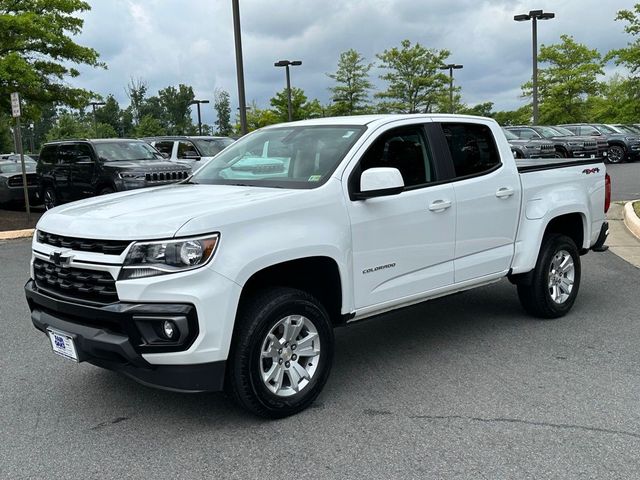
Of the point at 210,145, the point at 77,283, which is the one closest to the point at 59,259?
the point at 77,283

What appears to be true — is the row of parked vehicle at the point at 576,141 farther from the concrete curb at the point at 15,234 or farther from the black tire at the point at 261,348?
the black tire at the point at 261,348

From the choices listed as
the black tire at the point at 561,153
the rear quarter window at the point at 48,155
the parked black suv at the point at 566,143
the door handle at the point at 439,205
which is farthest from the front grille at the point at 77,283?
the black tire at the point at 561,153

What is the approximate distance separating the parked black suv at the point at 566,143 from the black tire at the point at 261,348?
21806 mm

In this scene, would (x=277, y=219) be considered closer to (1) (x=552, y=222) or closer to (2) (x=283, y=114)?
(1) (x=552, y=222)

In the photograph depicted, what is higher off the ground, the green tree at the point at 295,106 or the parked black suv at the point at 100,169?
the green tree at the point at 295,106

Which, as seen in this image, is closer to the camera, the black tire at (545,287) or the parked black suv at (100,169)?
the black tire at (545,287)

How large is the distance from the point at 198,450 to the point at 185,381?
0.39 metres

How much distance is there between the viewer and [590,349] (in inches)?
196

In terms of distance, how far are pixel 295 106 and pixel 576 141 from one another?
23.8m

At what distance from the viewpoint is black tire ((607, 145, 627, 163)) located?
Result: 1043 inches

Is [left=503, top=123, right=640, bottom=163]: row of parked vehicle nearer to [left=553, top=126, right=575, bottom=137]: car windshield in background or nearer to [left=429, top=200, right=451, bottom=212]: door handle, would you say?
[left=553, top=126, right=575, bottom=137]: car windshield in background

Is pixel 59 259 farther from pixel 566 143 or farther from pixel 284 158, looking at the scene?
pixel 566 143

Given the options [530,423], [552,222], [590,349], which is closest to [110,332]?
[530,423]

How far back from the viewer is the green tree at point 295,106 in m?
43.8
